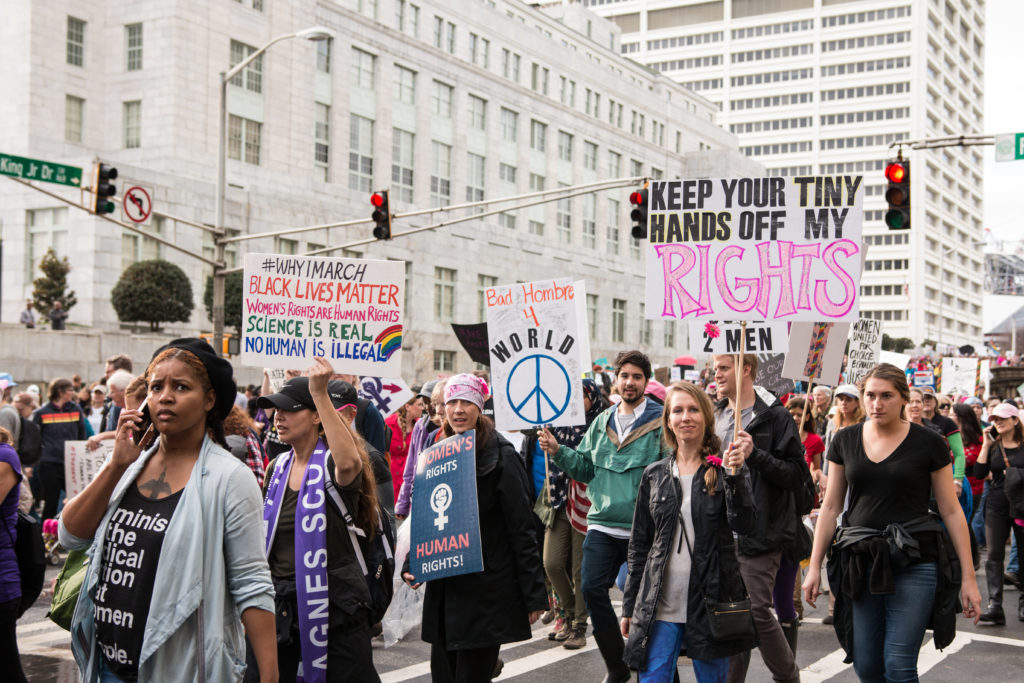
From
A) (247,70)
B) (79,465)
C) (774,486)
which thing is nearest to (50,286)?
(247,70)

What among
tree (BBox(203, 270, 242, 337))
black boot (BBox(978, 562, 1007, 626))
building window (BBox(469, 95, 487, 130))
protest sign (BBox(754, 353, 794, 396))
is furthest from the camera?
building window (BBox(469, 95, 487, 130))

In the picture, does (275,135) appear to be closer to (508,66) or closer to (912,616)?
(508,66)

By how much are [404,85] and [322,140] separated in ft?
22.7

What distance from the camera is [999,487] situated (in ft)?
33.2

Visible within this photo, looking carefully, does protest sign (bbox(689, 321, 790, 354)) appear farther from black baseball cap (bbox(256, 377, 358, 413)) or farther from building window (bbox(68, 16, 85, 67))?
building window (bbox(68, 16, 85, 67))

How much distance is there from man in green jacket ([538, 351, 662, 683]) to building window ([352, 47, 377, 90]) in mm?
46456

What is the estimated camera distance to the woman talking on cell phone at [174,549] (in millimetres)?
3346

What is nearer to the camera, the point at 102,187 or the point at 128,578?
the point at 128,578

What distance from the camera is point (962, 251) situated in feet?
450

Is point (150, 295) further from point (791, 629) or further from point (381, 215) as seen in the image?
point (791, 629)

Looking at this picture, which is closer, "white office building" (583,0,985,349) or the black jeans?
the black jeans

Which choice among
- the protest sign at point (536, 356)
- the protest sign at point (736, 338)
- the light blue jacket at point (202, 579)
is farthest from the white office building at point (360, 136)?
the light blue jacket at point (202, 579)

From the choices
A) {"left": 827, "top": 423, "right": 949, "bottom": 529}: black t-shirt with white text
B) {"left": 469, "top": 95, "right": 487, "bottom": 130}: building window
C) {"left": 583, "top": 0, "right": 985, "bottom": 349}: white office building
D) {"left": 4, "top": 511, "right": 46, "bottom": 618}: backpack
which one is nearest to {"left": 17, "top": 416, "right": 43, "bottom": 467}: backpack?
{"left": 4, "top": 511, "right": 46, "bottom": 618}: backpack

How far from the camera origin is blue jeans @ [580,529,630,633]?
669 cm
